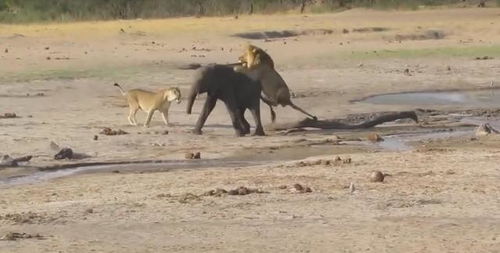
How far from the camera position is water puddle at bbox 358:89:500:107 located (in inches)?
885

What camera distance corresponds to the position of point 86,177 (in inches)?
509

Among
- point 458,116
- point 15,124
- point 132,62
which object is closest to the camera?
point 15,124

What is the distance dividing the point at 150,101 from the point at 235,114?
4.34 feet

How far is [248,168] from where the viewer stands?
44.1 feet

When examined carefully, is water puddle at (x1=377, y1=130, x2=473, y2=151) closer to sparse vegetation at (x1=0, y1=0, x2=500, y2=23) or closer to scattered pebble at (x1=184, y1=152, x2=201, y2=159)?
scattered pebble at (x1=184, y1=152, x2=201, y2=159)

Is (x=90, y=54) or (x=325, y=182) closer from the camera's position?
Answer: (x=325, y=182)

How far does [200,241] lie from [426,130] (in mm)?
9424

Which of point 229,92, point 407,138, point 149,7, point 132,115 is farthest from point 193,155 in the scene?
point 149,7

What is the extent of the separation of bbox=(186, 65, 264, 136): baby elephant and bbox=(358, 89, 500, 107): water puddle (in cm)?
456

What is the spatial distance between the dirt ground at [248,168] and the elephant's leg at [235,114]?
265 millimetres

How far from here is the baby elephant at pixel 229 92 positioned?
58.5 feet

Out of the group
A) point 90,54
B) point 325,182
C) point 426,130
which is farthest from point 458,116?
point 90,54

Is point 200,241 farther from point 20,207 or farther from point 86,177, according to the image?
point 86,177

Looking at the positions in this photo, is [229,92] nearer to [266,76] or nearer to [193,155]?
[266,76]
